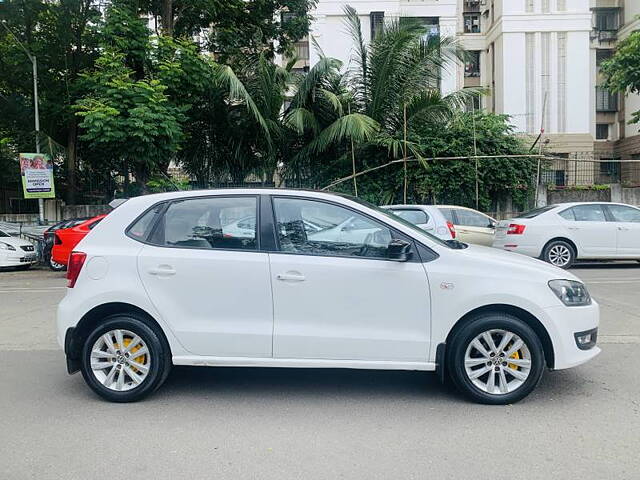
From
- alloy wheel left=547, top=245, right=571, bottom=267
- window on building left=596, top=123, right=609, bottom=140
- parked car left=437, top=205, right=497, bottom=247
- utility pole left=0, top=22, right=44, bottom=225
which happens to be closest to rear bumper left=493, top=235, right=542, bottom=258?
alloy wheel left=547, top=245, right=571, bottom=267

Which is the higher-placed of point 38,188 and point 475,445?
point 38,188

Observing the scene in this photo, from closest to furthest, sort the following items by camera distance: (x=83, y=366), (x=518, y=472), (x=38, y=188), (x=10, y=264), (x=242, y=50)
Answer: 1. (x=518, y=472)
2. (x=83, y=366)
3. (x=10, y=264)
4. (x=38, y=188)
5. (x=242, y=50)

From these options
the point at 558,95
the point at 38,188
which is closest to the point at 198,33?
the point at 38,188

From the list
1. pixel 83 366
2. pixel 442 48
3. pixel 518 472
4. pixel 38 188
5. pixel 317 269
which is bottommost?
pixel 518 472

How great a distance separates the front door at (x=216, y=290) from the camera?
4.56m

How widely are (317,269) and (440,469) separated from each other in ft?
5.70

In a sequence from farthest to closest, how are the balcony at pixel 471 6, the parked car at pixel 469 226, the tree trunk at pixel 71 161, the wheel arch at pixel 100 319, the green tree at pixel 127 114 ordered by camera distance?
the balcony at pixel 471 6, the tree trunk at pixel 71 161, the green tree at pixel 127 114, the parked car at pixel 469 226, the wheel arch at pixel 100 319

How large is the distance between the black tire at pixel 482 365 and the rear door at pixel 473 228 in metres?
9.21

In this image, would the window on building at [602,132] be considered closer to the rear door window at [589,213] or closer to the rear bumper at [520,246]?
the rear door window at [589,213]

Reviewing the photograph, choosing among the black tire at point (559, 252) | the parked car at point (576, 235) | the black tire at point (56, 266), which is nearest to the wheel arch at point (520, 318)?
the parked car at point (576, 235)

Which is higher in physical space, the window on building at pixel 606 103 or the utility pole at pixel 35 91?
the window on building at pixel 606 103

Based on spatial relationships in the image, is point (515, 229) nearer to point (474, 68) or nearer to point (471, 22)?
point (474, 68)

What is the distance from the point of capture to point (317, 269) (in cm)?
452

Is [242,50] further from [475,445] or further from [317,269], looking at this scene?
[475,445]
